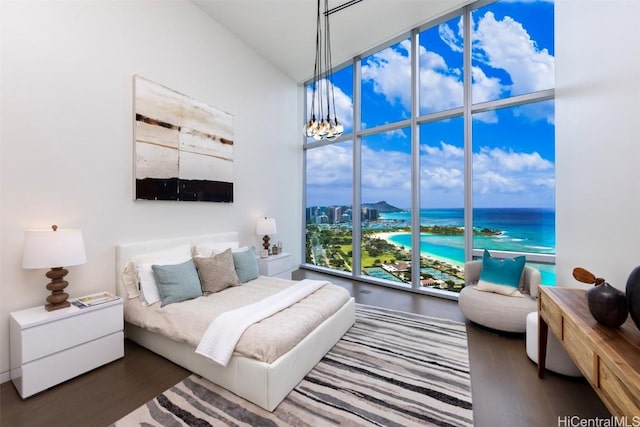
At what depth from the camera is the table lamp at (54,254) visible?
1921 mm

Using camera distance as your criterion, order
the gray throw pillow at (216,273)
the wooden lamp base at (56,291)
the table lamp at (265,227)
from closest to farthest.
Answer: the wooden lamp base at (56,291), the gray throw pillow at (216,273), the table lamp at (265,227)

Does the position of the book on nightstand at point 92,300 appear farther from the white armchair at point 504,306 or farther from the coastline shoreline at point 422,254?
the coastline shoreline at point 422,254

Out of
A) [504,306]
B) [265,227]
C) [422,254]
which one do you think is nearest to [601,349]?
[504,306]

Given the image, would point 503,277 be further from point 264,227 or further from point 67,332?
point 67,332

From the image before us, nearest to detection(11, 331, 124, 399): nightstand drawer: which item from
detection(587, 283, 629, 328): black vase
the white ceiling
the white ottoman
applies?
detection(587, 283, 629, 328): black vase

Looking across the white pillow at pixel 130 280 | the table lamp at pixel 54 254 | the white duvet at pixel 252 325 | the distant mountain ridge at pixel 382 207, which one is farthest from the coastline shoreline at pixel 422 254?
the table lamp at pixel 54 254

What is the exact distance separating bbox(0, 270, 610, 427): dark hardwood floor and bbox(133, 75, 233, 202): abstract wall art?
5.55ft

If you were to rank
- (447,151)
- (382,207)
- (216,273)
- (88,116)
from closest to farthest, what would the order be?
(88,116) → (216,273) → (447,151) → (382,207)

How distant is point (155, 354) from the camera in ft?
7.82

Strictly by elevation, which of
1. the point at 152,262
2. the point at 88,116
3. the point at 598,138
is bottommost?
the point at 152,262

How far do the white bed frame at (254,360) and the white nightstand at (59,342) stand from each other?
0.30 meters

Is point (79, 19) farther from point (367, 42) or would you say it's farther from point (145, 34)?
point (367, 42)

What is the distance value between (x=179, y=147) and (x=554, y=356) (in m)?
4.21

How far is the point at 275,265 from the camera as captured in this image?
Answer: 414 centimetres
